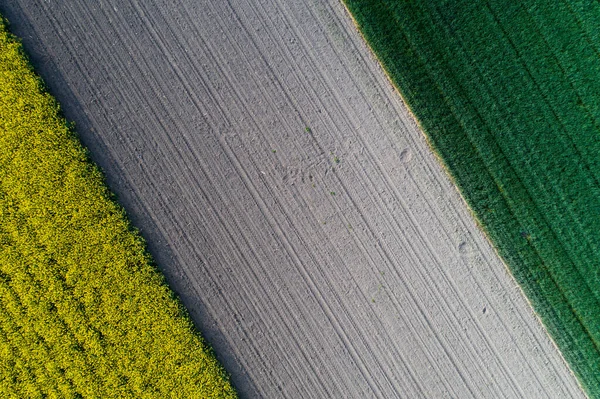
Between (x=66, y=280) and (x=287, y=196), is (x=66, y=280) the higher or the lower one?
the higher one

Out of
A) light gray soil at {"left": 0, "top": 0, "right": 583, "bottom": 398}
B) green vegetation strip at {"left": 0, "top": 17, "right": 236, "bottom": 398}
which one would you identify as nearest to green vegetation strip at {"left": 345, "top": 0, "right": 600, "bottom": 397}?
light gray soil at {"left": 0, "top": 0, "right": 583, "bottom": 398}

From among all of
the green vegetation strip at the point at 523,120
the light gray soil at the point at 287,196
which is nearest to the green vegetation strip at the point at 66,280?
the light gray soil at the point at 287,196

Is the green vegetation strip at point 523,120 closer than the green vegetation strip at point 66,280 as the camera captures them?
No

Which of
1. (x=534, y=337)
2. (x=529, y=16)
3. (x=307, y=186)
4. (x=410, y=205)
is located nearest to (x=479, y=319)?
(x=534, y=337)

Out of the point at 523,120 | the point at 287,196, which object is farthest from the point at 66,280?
the point at 523,120

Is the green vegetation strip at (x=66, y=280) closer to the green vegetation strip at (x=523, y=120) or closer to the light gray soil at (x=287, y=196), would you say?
the light gray soil at (x=287, y=196)

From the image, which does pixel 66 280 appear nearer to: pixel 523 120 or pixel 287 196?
pixel 287 196
